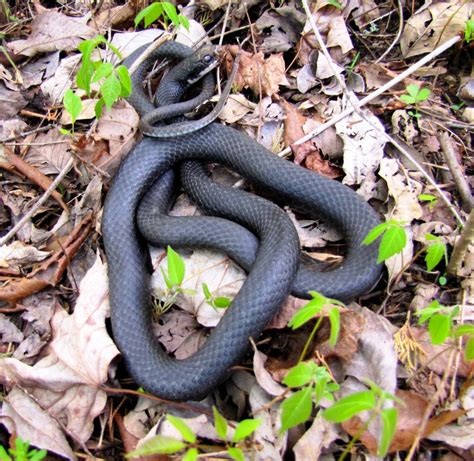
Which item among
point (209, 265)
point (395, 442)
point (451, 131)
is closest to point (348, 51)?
point (451, 131)

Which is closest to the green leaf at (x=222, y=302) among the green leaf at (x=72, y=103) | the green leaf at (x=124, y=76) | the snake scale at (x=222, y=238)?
the snake scale at (x=222, y=238)

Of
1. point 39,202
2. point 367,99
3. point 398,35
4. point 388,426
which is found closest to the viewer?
point 388,426

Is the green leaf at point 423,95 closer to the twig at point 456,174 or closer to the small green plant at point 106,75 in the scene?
the twig at point 456,174

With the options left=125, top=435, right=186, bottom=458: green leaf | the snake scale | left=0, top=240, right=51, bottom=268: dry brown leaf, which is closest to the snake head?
the snake scale

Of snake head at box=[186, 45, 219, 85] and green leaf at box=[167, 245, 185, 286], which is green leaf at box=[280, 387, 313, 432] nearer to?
green leaf at box=[167, 245, 185, 286]

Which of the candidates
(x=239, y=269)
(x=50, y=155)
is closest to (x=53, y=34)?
(x=50, y=155)

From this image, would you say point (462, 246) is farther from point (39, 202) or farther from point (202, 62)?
point (39, 202)
